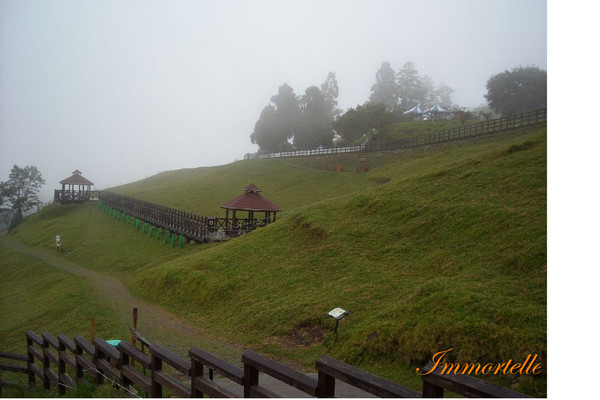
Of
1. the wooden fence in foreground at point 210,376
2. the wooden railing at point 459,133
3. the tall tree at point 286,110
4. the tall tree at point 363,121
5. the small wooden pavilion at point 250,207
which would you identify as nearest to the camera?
the wooden fence in foreground at point 210,376

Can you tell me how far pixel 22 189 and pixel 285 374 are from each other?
4490 cm

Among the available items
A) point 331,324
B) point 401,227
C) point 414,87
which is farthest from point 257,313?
point 414,87

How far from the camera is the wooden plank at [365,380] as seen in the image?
3.13 meters

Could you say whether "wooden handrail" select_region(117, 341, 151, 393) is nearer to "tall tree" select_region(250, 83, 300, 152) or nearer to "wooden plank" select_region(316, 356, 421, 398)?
"wooden plank" select_region(316, 356, 421, 398)

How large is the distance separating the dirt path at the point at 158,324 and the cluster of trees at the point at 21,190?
22874mm

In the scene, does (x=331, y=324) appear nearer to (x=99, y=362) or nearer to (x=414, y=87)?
(x=99, y=362)

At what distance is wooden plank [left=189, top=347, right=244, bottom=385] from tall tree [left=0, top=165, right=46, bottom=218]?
136 feet

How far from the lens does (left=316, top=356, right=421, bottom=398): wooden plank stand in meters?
3.13

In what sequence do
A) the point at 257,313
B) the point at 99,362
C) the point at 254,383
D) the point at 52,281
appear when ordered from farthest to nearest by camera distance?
the point at 52,281 < the point at 257,313 < the point at 99,362 < the point at 254,383

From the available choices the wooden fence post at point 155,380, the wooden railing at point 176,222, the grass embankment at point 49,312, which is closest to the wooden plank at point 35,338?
the grass embankment at point 49,312

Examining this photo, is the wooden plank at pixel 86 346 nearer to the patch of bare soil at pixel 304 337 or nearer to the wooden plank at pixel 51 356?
the wooden plank at pixel 51 356

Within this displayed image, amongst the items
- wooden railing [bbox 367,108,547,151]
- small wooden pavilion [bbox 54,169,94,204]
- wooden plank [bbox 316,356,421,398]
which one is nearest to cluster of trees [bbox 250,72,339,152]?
wooden railing [bbox 367,108,547,151]

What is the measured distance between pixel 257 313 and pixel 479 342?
618 centimetres

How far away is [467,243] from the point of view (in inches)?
487
